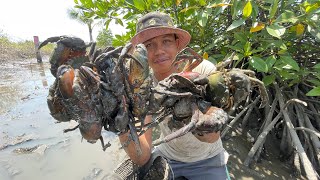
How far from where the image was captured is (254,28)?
2135 mm

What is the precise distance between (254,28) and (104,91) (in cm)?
156

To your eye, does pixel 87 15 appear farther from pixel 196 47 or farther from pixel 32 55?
pixel 32 55

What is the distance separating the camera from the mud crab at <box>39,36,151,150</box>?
100cm

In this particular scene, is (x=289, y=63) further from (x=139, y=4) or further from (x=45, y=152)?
(x=45, y=152)

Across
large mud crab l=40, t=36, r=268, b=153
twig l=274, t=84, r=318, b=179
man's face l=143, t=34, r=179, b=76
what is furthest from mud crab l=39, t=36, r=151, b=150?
twig l=274, t=84, r=318, b=179

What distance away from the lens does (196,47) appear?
313 cm

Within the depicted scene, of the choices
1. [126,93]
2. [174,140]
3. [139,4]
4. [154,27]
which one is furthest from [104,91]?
[139,4]

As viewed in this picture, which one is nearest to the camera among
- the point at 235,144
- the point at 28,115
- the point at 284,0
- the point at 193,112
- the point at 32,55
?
the point at 193,112

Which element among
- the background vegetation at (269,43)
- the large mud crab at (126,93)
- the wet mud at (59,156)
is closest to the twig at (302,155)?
the background vegetation at (269,43)

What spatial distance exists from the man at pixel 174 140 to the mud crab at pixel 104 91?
810 millimetres

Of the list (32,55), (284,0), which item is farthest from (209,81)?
(32,55)

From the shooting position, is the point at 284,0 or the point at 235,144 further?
the point at 235,144

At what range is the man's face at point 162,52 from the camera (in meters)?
2.03

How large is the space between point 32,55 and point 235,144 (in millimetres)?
19160
